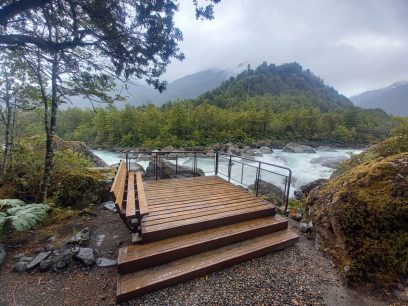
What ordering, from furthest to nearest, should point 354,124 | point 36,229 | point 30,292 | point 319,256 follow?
point 354,124 → point 36,229 → point 319,256 → point 30,292

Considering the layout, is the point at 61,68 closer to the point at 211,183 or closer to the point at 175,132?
the point at 211,183

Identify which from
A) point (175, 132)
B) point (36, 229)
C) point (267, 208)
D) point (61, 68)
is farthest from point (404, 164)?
point (175, 132)

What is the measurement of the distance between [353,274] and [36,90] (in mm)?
6889

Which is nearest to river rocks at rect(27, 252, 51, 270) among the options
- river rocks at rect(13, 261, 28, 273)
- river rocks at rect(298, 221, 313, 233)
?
river rocks at rect(13, 261, 28, 273)

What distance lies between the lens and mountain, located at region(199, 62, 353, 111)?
89762 millimetres

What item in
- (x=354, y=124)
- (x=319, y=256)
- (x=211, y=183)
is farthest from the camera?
(x=354, y=124)

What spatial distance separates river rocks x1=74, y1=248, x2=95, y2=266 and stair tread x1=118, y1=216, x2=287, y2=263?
0.57m

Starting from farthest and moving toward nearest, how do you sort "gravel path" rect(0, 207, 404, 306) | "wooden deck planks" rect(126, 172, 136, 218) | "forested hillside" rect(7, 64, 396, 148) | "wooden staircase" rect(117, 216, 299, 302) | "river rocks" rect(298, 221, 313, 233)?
"forested hillside" rect(7, 64, 396, 148) < "river rocks" rect(298, 221, 313, 233) < "wooden deck planks" rect(126, 172, 136, 218) < "wooden staircase" rect(117, 216, 299, 302) < "gravel path" rect(0, 207, 404, 306)

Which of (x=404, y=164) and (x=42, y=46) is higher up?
(x=42, y=46)

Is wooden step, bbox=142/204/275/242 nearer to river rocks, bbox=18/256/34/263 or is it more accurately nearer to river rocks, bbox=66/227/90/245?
river rocks, bbox=66/227/90/245

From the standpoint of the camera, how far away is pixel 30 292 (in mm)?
2619

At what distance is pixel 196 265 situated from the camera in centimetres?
301

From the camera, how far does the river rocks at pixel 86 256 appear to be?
3141 mm

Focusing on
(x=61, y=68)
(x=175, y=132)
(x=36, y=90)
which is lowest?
(x=175, y=132)
